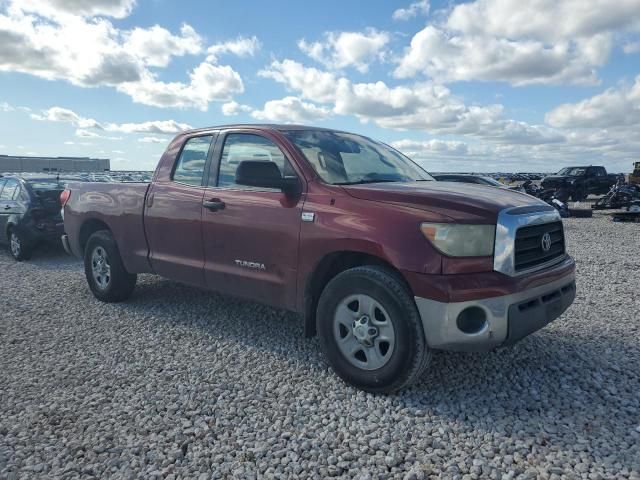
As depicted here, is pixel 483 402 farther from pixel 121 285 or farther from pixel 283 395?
pixel 121 285

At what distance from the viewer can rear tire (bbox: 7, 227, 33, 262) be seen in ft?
29.2

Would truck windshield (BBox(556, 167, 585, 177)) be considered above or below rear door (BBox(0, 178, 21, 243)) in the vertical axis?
above

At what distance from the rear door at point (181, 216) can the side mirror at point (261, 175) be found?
0.95 m

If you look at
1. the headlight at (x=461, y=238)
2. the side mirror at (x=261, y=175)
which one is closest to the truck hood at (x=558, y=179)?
the headlight at (x=461, y=238)

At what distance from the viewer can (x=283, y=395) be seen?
340 centimetres

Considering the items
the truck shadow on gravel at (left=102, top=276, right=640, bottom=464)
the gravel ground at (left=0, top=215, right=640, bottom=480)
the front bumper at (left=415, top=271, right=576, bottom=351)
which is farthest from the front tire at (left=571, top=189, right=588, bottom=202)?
the front bumper at (left=415, top=271, right=576, bottom=351)

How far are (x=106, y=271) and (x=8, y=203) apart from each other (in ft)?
17.0

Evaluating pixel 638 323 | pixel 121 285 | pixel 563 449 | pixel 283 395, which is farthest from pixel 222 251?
pixel 638 323

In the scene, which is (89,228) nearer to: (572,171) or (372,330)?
(372,330)

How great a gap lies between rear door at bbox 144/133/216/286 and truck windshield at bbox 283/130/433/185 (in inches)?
41.2

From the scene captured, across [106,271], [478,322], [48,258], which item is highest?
[478,322]

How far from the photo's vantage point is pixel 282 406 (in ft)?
10.6

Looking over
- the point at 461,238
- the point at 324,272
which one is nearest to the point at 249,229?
the point at 324,272

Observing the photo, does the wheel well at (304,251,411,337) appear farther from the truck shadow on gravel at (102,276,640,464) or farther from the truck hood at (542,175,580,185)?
the truck hood at (542,175,580,185)
